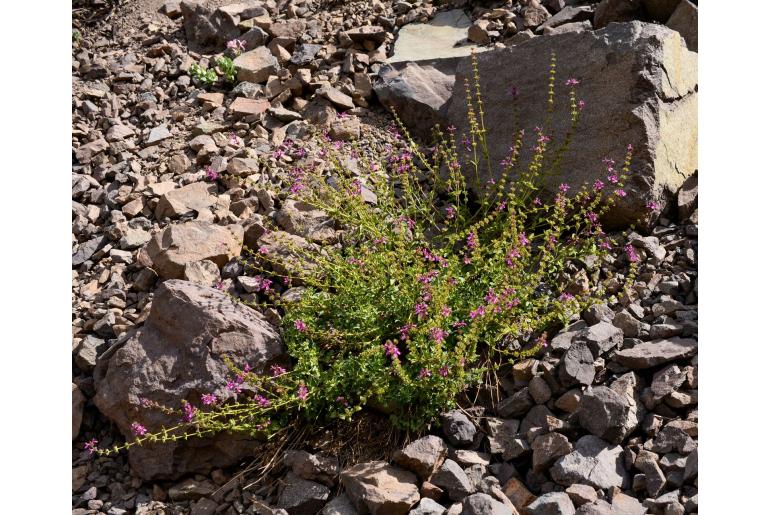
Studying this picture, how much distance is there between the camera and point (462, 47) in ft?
19.0

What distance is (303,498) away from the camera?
3127 mm

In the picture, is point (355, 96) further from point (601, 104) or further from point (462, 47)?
point (601, 104)

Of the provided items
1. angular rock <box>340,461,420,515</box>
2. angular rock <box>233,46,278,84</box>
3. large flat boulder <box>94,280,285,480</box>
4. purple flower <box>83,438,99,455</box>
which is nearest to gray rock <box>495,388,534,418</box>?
angular rock <box>340,461,420,515</box>

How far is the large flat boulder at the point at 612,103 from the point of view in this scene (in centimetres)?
423

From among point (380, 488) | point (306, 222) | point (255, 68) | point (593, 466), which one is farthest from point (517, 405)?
point (255, 68)

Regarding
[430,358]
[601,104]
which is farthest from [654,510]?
[601,104]

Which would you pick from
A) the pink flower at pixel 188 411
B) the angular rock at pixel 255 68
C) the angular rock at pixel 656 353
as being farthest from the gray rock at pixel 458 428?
the angular rock at pixel 255 68

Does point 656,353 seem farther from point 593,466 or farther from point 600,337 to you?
point 593,466

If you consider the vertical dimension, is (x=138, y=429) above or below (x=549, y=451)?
below

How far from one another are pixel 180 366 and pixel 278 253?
0.92 meters

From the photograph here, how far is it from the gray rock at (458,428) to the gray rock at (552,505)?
0.47 metres

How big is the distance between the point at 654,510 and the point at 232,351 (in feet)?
6.28

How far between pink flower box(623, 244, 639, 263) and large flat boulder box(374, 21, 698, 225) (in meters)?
0.31

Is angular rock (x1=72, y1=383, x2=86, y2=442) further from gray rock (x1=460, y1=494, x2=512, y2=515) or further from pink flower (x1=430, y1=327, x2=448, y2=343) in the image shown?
gray rock (x1=460, y1=494, x2=512, y2=515)
